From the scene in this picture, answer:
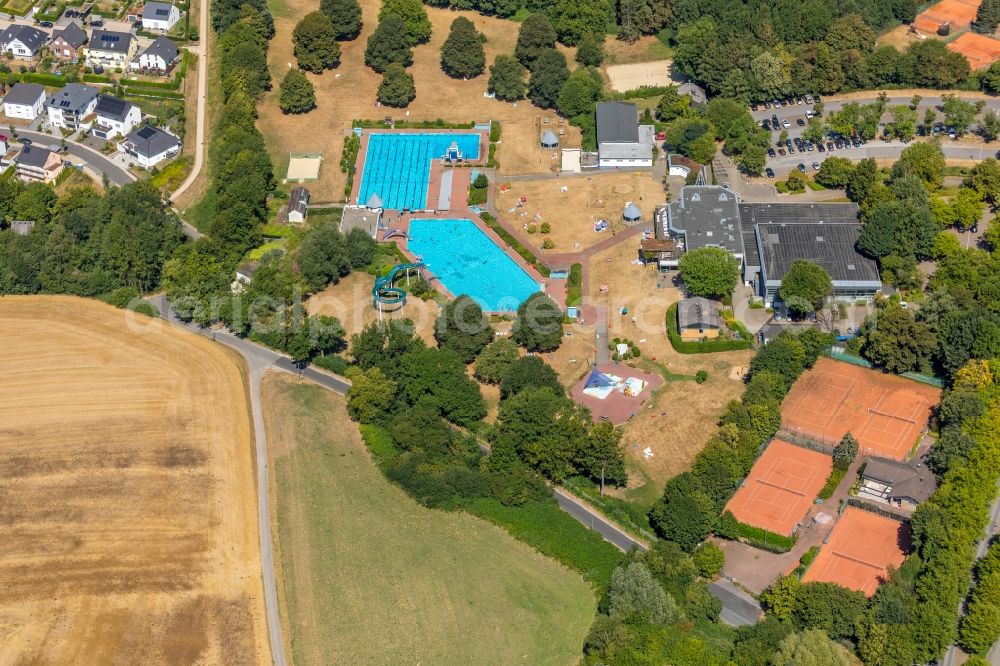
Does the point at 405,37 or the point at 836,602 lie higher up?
the point at 405,37

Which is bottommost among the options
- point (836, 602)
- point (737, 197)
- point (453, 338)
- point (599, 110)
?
point (836, 602)

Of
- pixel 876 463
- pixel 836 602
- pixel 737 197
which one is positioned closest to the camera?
pixel 836 602

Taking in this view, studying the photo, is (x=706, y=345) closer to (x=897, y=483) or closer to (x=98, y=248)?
(x=897, y=483)

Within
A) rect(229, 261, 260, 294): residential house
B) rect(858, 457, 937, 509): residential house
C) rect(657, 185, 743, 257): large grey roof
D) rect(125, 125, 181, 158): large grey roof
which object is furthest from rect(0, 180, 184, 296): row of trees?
rect(858, 457, 937, 509): residential house

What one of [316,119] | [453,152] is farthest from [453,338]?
[316,119]

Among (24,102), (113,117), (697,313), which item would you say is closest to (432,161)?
(113,117)

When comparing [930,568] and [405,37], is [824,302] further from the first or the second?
[405,37]

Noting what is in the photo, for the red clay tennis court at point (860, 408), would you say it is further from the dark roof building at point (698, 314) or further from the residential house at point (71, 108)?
the residential house at point (71, 108)

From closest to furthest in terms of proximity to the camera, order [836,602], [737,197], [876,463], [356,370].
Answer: [836,602], [876,463], [356,370], [737,197]
